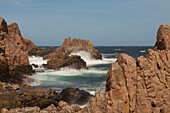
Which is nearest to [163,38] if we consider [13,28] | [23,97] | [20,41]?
[23,97]

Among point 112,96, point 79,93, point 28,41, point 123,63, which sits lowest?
point 79,93

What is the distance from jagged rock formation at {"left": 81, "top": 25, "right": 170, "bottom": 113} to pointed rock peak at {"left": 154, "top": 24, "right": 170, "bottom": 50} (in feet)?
6.06

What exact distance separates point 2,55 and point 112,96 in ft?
45.6

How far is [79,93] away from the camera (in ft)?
52.6

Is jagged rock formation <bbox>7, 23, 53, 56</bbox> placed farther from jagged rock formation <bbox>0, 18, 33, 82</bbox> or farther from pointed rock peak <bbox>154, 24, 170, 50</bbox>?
pointed rock peak <bbox>154, 24, 170, 50</bbox>

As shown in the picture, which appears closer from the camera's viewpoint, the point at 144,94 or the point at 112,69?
the point at 144,94

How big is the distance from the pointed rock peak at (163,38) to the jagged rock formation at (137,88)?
1.85 meters

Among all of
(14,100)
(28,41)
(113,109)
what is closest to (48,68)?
(14,100)

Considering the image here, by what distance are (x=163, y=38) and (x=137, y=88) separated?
16.6 ft

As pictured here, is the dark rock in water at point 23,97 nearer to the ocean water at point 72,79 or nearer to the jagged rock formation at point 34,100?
the jagged rock formation at point 34,100

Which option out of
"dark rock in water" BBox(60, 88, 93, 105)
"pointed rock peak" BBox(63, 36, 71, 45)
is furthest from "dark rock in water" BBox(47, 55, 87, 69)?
"pointed rock peak" BBox(63, 36, 71, 45)

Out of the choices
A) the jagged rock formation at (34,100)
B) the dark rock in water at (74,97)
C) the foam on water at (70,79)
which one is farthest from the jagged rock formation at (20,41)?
the jagged rock formation at (34,100)

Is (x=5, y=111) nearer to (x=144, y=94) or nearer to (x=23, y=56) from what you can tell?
(x=144, y=94)

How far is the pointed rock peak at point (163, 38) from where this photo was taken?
39.8 ft
